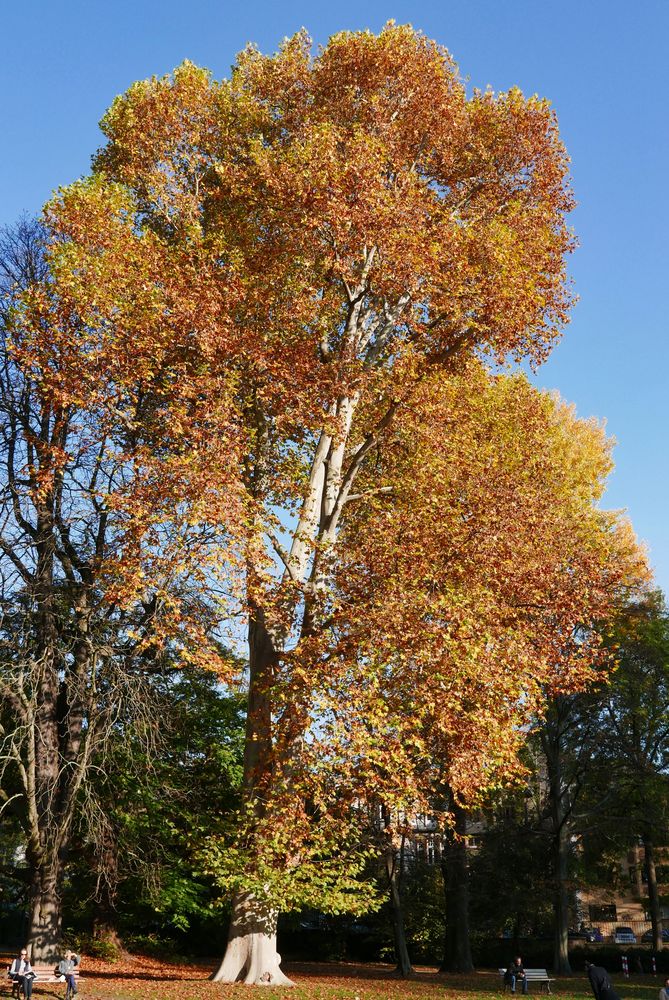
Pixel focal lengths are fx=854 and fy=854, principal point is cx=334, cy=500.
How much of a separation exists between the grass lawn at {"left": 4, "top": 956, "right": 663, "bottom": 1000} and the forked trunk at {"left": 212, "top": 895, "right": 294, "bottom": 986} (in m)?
0.41

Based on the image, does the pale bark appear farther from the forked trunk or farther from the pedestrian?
the pedestrian

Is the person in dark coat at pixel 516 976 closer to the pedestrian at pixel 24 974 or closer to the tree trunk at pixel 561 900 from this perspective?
the tree trunk at pixel 561 900

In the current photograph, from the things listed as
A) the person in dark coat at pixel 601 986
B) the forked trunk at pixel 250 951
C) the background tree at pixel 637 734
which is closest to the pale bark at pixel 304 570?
the forked trunk at pixel 250 951

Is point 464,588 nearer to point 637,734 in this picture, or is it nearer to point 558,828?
point 558,828

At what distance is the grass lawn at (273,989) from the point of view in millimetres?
15156

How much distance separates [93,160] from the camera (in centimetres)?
2153

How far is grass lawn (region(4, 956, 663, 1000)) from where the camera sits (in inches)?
597

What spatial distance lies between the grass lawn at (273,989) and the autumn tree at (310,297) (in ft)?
3.89

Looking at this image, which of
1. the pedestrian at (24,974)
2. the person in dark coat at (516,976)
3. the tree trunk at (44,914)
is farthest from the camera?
the person in dark coat at (516,976)

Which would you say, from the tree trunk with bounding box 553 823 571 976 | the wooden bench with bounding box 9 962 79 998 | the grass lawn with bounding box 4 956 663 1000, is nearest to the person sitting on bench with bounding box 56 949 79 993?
the wooden bench with bounding box 9 962 79 998

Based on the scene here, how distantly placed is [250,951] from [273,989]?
3.28ft

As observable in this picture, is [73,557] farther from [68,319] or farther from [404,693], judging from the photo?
[404,693]

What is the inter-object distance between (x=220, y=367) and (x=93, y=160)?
325 inches

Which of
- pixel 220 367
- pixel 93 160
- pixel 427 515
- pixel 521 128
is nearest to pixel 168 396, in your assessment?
pixel 220 367
